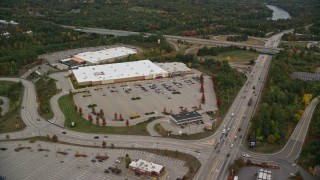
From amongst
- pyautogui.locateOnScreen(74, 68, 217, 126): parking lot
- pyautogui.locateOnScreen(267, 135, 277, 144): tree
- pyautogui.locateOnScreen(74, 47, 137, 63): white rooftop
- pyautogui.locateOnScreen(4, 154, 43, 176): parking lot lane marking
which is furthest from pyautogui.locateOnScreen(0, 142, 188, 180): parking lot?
pyautogui.locateOnScreen(74, 47, 137, 63): white rooftop

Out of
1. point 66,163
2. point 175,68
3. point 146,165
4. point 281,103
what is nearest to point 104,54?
point 175,68

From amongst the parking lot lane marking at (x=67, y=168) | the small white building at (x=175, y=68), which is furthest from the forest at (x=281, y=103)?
the parking lot lane marking at (x=67, y=168)

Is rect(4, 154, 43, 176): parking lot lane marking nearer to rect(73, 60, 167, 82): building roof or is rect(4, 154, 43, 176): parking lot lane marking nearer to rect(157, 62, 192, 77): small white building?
rect(73, 60, 167, 82): building roof

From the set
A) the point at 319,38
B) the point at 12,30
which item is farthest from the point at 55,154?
the point at 319,38

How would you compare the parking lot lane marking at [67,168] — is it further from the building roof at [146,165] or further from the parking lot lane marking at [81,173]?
the building roof at [146,165]

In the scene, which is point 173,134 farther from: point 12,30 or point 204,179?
point 12,30

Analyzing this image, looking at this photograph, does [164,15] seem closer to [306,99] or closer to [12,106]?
[306,99]
